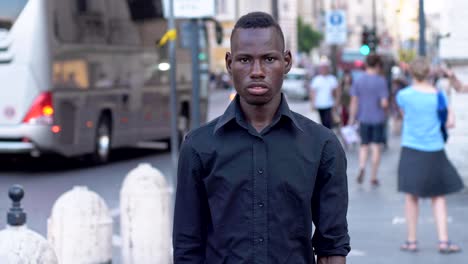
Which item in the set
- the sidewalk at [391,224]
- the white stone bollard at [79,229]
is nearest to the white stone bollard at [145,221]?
the white stone bollard at [79,229]

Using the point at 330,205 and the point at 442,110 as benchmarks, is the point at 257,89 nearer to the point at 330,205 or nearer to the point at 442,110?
the point at 330,205

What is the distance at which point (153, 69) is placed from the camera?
23.0 meters

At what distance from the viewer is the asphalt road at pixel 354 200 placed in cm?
1067

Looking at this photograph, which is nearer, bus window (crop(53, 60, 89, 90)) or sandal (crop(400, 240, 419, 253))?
sandal (crop(400, 240, 419, 253))

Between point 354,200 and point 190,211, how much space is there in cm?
1089

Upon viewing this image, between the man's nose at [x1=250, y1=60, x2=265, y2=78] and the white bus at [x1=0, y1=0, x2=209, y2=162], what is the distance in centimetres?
1520

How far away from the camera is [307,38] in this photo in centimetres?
11156

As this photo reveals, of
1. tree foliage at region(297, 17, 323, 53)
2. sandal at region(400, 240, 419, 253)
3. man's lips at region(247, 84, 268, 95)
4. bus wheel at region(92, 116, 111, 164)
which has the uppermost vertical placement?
man's lips at region(247, 84, 268, 95)

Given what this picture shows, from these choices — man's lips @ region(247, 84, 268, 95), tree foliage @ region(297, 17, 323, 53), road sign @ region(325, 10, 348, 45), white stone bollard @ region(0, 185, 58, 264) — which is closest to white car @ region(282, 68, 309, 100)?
road sign @ region(325, 10, 348, 45)

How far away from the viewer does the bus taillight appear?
61.2ft

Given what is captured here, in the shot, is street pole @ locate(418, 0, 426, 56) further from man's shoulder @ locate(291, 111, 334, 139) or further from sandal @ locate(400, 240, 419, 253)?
man's shoulder @ locate(291, 111, 334, 139)

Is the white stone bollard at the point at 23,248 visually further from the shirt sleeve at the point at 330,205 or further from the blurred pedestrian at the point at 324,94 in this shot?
the blurred pedestrian at the point at 324,94

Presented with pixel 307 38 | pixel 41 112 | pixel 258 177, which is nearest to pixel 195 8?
pixel 41 112

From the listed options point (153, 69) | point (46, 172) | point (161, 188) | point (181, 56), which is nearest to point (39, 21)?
point (46, 172)
